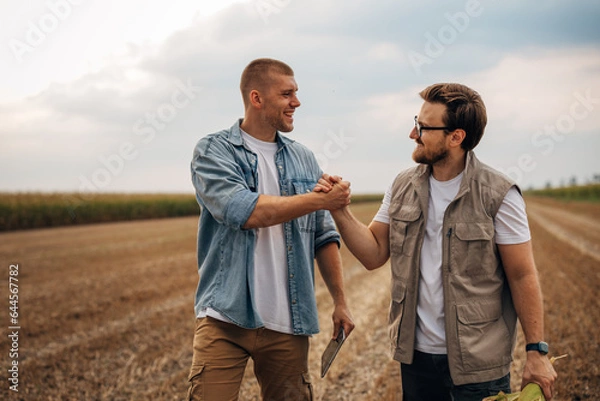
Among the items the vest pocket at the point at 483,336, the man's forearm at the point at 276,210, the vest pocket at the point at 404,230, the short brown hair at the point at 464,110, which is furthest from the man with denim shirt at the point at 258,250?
the vest pocket at the point at 483,336

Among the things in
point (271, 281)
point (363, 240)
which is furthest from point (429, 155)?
point (271, 281)

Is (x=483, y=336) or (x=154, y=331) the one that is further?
(x=154, y=331)

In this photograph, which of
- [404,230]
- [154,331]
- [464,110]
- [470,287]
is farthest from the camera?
[154,331]

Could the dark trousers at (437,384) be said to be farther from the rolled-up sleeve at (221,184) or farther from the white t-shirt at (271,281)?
the rolled-up sleeve at (221,184)

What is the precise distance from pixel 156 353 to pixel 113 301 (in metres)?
3.19

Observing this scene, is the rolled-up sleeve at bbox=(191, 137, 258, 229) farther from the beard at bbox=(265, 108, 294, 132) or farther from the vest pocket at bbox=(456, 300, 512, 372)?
the vest pocket at bbox=(456, 300, 512, 372)

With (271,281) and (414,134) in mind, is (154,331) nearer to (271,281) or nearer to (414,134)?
(271,281)

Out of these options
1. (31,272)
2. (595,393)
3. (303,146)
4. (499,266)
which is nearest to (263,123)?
(303,146)

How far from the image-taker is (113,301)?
9273 millimetres

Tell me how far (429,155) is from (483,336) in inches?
36.5

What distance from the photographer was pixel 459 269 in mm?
2654

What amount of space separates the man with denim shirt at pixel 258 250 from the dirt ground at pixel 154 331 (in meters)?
2.33

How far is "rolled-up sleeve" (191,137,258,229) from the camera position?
276cm

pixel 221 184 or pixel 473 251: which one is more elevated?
pixel 221 184
